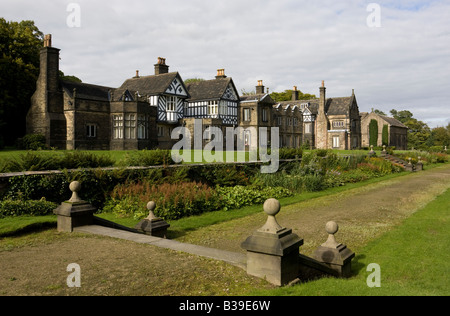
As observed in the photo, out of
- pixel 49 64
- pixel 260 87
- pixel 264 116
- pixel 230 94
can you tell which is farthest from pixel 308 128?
pixel 49 64

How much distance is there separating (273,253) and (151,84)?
108 ft

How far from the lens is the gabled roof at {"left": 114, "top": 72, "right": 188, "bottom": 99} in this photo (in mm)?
34062

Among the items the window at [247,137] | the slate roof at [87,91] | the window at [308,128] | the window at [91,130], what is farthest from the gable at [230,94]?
the window at [308,128]

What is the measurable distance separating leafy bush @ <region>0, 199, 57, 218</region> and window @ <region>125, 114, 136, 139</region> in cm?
2075

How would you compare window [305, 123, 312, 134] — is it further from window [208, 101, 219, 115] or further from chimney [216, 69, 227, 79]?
window [208, 101, 219, 115]

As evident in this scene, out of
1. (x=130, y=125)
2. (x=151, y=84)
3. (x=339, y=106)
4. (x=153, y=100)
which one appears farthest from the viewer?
(x=339, y=106)

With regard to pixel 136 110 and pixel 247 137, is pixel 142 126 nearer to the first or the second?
pixel 136 110

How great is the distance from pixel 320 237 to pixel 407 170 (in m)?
24.6

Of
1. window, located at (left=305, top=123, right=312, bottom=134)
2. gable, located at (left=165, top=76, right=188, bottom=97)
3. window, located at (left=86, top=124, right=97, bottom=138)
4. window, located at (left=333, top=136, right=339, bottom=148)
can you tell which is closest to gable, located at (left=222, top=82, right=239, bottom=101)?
gable, located at (left=165, top=76, right=188, bottom=97)

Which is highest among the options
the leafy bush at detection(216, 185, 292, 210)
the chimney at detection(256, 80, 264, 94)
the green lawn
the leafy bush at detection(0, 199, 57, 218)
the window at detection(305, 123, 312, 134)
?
the chimney at detection(256, 80, 264, 94)

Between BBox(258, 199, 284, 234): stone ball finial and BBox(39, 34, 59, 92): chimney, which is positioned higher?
BBox(39, 34, 59, 92): chimney

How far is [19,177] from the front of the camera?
32.5ft

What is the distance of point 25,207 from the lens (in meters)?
Answer: 9.12

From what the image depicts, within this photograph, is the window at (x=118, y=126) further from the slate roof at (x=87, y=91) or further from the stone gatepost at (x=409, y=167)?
the stone gatepost at (x=409, y=167)
